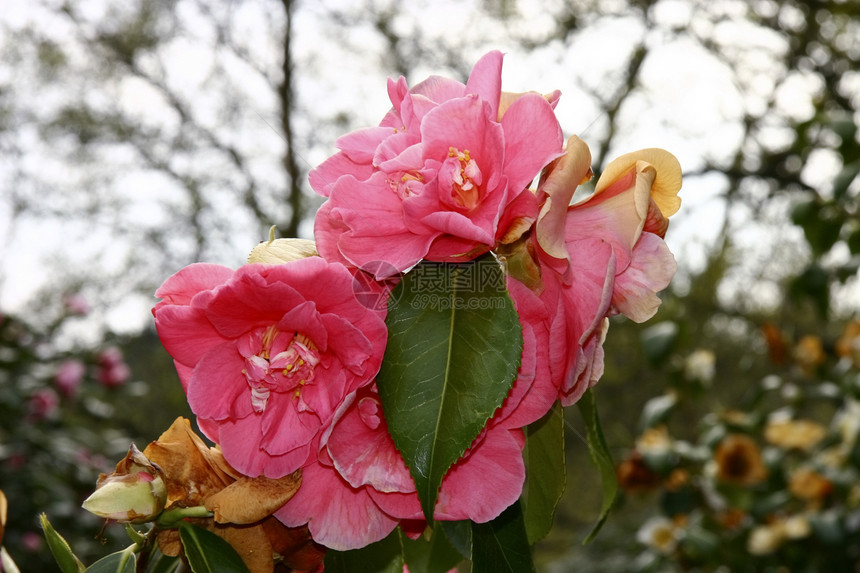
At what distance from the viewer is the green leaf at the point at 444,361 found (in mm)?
467

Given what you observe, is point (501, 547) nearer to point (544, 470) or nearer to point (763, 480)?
point (544, 470)

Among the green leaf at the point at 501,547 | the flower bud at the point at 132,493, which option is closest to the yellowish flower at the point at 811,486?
the green leaf at the point at 501,547

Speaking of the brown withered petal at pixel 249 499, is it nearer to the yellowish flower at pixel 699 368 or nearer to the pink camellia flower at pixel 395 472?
the pink camellia flower at pixel 395 472

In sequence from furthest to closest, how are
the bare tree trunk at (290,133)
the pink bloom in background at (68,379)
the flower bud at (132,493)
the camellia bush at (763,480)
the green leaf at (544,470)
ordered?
the bare tree trunk at (290,133), the pink bloom in background at (68,379), the camellia bush at (763,480), the green leaf at (544,470), the flower bud at (132,493)

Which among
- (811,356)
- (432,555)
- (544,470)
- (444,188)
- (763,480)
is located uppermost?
(444,188)

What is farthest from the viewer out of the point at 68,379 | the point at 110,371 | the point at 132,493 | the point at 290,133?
the point at 290,133

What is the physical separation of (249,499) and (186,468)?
55 millimetres

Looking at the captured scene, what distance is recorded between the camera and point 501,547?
53cm

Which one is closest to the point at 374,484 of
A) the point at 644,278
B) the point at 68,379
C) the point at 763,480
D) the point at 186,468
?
the point at 186,468

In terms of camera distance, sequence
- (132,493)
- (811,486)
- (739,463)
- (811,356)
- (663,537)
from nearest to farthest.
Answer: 1. (132,493)
2. (811,486)
3. (739,463)
4. (811,356)
5. (663,537)

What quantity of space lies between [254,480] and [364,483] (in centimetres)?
7

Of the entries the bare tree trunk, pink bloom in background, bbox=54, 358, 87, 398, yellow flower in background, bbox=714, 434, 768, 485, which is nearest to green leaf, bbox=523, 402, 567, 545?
yellow flower in background, bbox=714, 434, 768, 485

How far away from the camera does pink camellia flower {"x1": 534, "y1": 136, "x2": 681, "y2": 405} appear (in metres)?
0.48

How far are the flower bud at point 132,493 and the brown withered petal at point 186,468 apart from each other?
1 cm
